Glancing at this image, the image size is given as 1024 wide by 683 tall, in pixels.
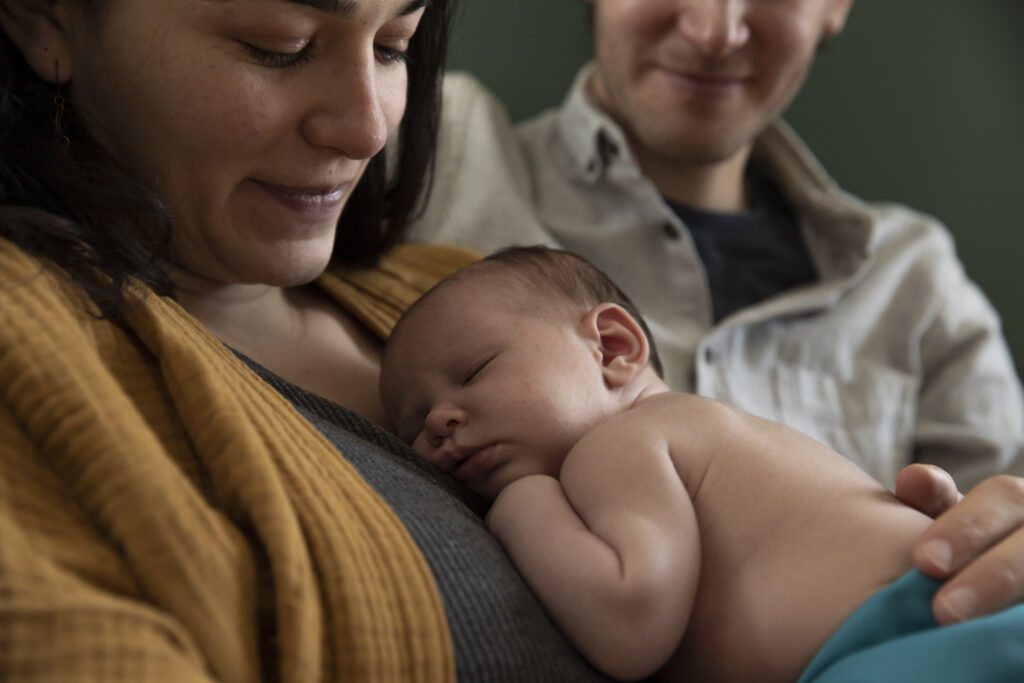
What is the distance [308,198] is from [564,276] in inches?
11.1

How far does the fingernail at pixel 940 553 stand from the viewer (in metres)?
0.76

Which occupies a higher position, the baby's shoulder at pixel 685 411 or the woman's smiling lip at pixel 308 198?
the woman's smiling lip at pixel 308 198

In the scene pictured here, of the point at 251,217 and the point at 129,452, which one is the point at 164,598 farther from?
the point at 251,217

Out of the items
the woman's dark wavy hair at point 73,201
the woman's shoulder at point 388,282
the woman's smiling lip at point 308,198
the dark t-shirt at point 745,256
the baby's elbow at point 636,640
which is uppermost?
the woman's dark wavy hair at point 73,201

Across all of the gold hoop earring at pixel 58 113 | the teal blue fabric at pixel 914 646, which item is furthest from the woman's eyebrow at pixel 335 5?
the teal blue fabric at pixel 914 646

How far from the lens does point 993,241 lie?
2055mm

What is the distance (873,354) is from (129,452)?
1.38 meters

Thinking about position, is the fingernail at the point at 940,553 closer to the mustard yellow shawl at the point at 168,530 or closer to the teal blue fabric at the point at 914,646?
the teal blue fabric at the point at 914,646

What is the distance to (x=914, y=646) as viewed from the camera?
71cm

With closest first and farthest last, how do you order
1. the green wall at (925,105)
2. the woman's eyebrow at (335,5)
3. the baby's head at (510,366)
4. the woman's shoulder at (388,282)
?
the woman's eyebrow at (335,5) < the baby's head at (510,366) < the woman's shoulder at (388,282) < the green wall at (925,105)

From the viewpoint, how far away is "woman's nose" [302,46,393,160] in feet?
2.97

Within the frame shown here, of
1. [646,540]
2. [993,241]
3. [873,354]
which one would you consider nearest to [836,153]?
[993,241]

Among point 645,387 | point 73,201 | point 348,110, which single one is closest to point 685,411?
point 645,387

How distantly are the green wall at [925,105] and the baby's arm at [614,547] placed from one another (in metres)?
1.27
